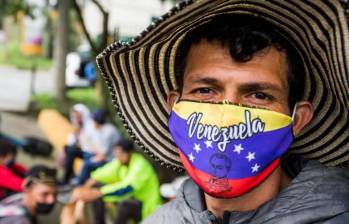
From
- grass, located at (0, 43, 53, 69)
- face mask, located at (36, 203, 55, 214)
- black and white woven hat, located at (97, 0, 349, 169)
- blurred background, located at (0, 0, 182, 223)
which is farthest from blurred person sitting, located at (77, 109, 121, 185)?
grass, located at (0, 43, 53, 69)

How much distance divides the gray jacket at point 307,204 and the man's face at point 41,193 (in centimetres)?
402

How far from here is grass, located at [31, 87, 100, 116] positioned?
48.4 ft

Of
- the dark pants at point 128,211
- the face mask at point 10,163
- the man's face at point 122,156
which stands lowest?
the dark pants at point 128,211

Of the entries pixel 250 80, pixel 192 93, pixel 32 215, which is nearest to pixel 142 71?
pixel 192 93

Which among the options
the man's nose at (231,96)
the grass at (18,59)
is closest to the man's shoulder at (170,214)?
the man's nose at (231,96)

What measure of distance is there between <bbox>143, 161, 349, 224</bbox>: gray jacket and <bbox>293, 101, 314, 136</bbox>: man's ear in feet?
0.37

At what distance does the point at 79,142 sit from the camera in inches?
374

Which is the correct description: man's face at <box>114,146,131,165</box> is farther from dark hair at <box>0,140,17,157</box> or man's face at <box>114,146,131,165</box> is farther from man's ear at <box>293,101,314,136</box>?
man's ear at <box>293,101,314,136</box>

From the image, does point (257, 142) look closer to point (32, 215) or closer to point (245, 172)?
point (245, 172)

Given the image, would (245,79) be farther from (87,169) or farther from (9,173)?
(87,169)

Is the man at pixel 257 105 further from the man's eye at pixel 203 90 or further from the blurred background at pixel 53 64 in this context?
the blurred background at pixel 53 64

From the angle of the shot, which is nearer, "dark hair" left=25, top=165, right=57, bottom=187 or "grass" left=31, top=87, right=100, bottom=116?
"dark hair" left=25, top=165, right=57, bottom=187

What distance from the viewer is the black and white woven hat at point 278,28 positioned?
1615 millimetres

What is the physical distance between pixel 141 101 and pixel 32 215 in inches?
139
